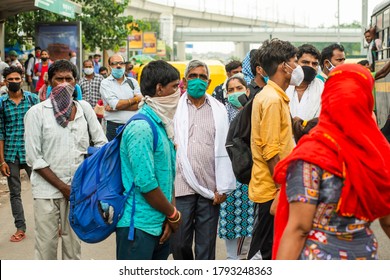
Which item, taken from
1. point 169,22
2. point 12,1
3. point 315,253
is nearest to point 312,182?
point 315,253

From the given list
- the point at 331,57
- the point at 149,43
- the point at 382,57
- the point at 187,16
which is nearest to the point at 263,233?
the point at 331,57

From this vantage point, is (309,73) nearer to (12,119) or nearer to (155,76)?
(155,76)

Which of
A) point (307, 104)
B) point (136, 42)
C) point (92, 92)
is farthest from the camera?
point (136, 42)

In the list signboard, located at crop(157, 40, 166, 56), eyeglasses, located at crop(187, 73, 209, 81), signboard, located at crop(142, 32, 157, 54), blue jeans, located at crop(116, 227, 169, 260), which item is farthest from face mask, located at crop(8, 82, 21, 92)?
signboard, located at crop(157, 40, 166, 56)

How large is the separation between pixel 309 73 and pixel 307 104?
343 mm

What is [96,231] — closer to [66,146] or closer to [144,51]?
[66,146]

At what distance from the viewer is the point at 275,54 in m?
4.97

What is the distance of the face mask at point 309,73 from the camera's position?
6.32 m

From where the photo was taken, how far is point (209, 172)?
579 cm

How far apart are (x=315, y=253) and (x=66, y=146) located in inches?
101

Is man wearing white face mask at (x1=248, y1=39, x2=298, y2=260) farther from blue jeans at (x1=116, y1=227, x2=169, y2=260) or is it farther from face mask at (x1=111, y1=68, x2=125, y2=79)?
face mask at (x1=111, y1=68, x2=125, y2=79)

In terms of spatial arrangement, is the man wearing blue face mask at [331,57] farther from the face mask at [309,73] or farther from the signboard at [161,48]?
the signboard at [161,48]

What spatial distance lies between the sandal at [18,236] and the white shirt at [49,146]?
9.00 ft

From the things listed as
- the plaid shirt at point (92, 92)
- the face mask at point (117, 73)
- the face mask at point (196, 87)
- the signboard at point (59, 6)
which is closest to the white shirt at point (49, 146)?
the face mask at point (196, 87)
